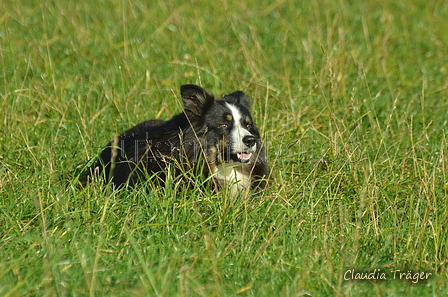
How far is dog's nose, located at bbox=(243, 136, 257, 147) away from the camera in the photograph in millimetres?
4465

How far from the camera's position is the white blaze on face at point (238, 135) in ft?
14.7

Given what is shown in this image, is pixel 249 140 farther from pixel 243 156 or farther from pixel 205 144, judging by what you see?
pixel 205 144

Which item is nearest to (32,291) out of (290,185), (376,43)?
(290,185)

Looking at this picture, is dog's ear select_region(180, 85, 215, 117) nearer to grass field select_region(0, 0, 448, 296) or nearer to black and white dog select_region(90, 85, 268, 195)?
black and white dog select_region(90, 85, 268, 195)

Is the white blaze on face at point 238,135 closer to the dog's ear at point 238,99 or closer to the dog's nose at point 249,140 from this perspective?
the dog's nose at point 249,140

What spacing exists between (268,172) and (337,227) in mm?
1075

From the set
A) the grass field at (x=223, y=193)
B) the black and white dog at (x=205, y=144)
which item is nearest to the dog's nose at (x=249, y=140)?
the black and white dog at (x=205, y=144)

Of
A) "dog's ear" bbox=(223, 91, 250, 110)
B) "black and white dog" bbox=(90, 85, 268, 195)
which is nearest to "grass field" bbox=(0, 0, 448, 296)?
"black and white dog" bbox=(90, 85, 268, 195)

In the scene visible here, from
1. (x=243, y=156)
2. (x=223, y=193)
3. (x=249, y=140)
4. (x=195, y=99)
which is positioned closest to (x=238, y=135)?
(x=249, y=140)

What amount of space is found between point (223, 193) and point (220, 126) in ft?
2.68

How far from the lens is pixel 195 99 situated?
456 centimetres

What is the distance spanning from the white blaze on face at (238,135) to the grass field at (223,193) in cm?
31

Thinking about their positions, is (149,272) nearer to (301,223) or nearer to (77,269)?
(77,269)

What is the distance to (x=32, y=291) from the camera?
292cm
